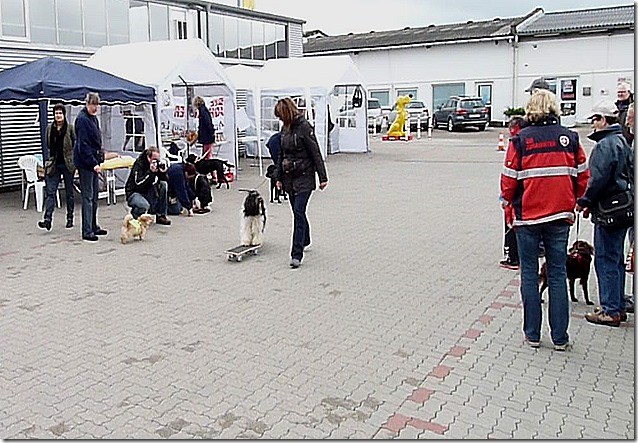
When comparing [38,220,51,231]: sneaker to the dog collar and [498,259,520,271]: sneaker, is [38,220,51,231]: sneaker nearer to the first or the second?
the dog collar

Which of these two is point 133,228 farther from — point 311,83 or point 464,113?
point 464,113

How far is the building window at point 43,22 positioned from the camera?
51.5 feet

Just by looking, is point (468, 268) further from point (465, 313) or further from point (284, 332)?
point (284, 332)

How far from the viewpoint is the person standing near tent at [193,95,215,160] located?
15.3 metres

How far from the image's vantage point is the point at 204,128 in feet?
50.6

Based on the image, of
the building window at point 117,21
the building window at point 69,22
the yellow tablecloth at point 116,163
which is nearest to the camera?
the yellow tablecloth at point 116,163

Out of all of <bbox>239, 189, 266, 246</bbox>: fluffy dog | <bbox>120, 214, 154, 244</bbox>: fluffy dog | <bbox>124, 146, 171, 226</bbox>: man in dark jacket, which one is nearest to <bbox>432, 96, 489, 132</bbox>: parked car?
<bbox>124, 146, 171, 226</bbox>: man in dark jacket

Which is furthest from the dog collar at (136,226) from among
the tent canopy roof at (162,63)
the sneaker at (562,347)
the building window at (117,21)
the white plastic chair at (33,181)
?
the building window at (117,21)

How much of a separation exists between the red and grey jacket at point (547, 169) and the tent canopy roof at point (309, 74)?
1523 cm

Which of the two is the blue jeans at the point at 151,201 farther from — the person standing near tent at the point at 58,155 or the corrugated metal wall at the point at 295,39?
the corrugated metal wall at the point at 295,39

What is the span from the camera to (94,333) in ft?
18.6

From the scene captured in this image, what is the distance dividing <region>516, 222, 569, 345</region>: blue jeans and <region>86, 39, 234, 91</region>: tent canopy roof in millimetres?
9841

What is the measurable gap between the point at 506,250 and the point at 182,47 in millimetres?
9095

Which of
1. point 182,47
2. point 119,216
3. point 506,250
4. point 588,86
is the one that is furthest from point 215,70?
point 588,86
